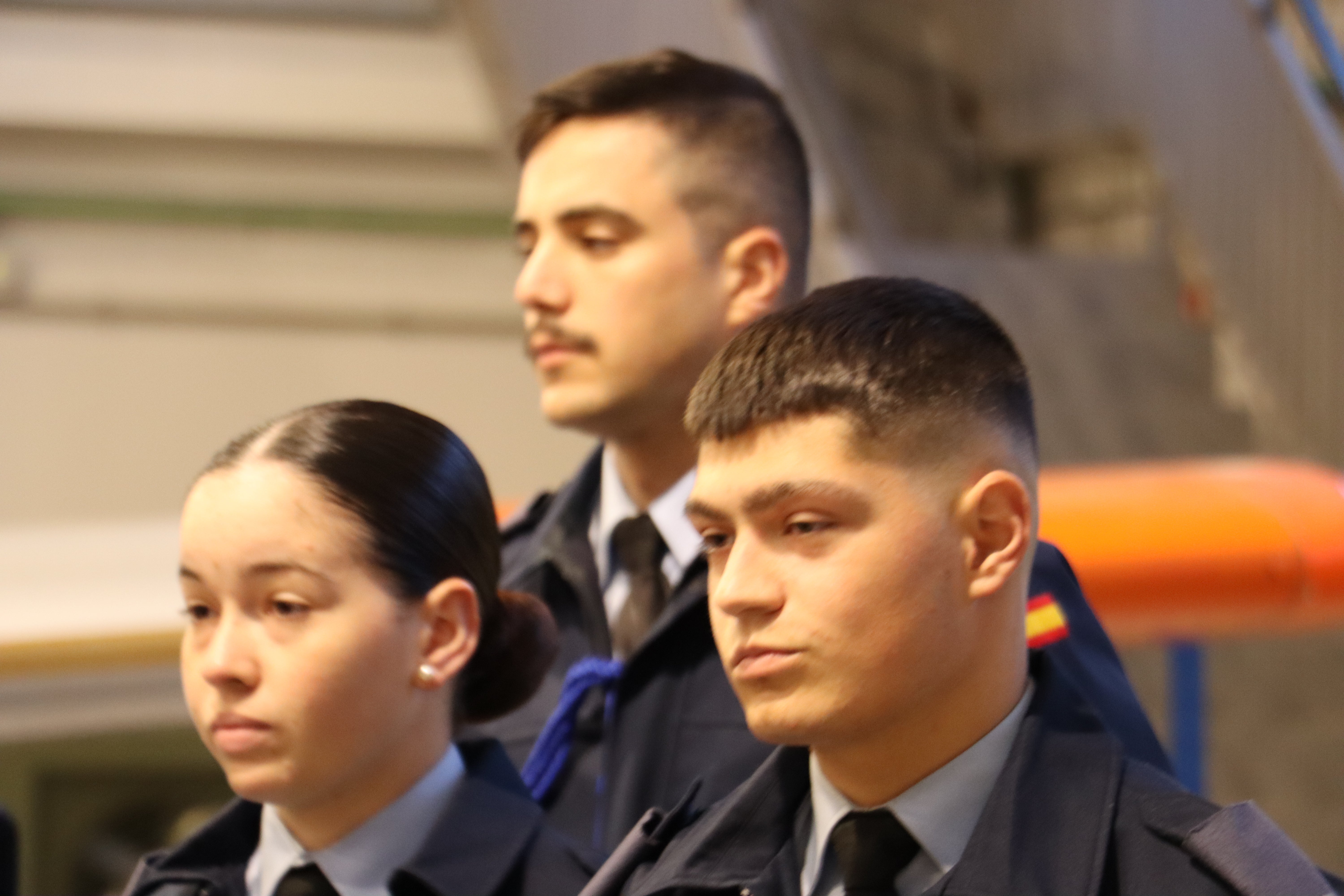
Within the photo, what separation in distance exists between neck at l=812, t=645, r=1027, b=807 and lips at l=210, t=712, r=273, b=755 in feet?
1.25

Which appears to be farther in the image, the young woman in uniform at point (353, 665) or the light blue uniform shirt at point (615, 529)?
the light blue uniform shirt at point (615, 529)

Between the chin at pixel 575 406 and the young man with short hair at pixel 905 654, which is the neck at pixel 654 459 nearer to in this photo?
the chin at pixel 575 406

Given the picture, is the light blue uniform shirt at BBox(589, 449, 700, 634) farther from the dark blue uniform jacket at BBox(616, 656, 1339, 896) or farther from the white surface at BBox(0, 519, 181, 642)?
the white surface at BBox(0, 519, 181, 642)

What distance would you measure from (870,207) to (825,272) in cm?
22

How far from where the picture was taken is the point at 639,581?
4.51ft

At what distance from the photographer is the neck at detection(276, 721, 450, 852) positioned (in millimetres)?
1088

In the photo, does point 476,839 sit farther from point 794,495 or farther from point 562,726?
point 794,495

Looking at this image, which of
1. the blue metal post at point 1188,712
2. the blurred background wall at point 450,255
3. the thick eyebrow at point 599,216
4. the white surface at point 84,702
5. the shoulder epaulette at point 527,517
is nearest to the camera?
the thick eyebrow at point 599,216

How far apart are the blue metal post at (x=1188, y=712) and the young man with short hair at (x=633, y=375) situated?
815 millimetres

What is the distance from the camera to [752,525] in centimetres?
90

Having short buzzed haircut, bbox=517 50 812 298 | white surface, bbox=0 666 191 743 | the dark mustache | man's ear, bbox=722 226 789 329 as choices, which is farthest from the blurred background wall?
the dark mustache

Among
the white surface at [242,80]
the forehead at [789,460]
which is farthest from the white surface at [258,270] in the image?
the forehead at [789,460]

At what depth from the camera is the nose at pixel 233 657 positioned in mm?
1034

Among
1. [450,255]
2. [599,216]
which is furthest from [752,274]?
[450,255]
